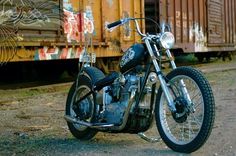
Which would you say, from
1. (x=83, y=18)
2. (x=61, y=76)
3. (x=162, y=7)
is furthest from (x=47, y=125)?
(x=162, y=7)

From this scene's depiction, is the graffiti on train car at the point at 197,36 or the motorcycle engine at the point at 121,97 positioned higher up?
the graffiti on train car at the point at 197,36

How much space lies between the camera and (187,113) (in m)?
4.46

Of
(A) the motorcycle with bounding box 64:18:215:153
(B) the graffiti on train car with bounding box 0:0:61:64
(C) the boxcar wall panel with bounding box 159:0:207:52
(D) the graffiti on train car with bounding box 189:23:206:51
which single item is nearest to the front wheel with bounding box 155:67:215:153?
(A) the motorcycle with bounding box 64:18:215:153

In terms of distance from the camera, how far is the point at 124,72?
4988mm

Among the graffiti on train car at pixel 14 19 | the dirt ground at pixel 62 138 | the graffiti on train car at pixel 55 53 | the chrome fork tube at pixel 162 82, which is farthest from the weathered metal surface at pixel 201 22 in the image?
the chrome fork tube at pixel 162 82

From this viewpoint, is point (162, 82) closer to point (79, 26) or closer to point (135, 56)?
point (135, 56)

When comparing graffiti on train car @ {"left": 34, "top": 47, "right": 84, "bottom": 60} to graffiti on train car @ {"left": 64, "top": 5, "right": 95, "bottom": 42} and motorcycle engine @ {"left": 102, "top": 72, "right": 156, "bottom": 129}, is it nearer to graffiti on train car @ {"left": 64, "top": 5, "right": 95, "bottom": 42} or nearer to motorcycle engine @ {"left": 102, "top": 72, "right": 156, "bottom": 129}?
graffiti on train car @ {"left": 64, "top": 5, "right": 95, "bottom": 42}

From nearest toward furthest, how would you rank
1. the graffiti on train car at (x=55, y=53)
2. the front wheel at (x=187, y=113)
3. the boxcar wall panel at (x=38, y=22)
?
1. the front wheel at (x=187, y=113)
2. the boxcar wall panel at (x=38, y=22)
3. the graffiti on train car at (x=55, y=53)

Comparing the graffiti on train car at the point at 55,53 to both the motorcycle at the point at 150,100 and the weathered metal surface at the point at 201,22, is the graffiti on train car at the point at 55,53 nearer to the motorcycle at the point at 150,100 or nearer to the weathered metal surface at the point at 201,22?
the weathered metal surface at the point at 201,22

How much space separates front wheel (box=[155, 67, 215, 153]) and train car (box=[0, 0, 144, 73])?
406 centimetres

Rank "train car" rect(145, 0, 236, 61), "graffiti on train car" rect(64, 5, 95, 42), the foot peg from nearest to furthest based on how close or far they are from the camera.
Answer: the foot peg, "graffiti on train car" rect(64, 5, 95, 42), "train car" rect(145, 0, 236, 61)

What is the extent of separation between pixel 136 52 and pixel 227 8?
20275 mm

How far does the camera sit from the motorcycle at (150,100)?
4.45 m

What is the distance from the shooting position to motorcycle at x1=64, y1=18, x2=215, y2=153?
445 centimetres
